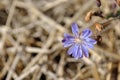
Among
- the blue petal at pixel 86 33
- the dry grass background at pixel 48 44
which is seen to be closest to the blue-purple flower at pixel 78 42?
the blue petal at pixel 86 33

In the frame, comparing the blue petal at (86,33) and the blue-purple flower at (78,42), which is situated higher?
the blue petal at (86,33)

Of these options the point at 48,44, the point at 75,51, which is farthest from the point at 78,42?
the point at 48,44

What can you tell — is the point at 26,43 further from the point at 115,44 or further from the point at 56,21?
the point at 115,44

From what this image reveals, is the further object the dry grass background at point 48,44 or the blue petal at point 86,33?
the dry grass background at point 48,44

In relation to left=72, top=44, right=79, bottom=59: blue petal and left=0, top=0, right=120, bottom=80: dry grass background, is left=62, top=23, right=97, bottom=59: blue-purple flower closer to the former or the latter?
left=72, top=44, right=79, bottom=59: blue petal

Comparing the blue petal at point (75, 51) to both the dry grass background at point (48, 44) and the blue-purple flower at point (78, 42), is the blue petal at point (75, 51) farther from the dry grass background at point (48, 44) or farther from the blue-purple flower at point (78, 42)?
the dry grass background at point (48, 44)

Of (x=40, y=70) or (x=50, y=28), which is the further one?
(x=50, y=28)

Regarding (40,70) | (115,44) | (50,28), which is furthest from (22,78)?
(115,44)
